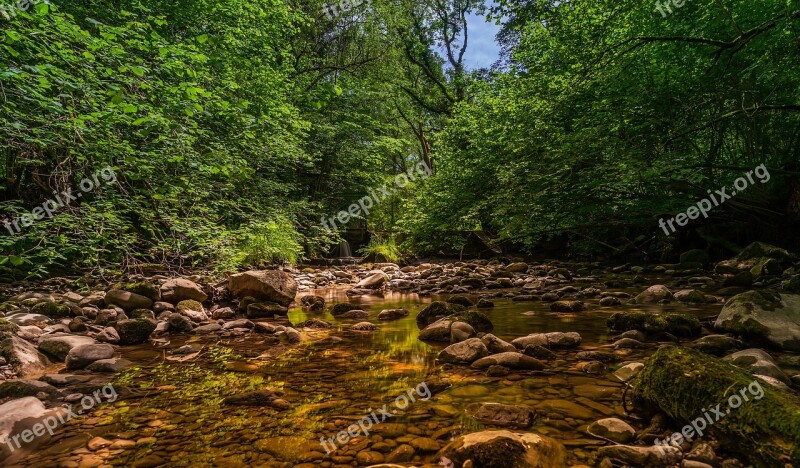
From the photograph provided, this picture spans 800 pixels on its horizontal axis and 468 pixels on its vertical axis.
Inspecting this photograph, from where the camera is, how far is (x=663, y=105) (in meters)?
5.93

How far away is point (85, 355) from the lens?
3.45m

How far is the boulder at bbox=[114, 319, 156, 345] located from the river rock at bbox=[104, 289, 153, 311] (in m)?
1.39

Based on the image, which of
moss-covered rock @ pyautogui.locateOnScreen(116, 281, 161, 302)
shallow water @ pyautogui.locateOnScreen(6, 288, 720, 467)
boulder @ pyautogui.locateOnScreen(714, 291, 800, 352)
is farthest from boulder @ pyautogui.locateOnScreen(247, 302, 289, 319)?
boulder @ pyautogui.locateOnScreen(714, 291, 800, 352)

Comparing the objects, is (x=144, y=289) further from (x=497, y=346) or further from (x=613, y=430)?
(x=613, y=430)

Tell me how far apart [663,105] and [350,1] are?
619 inches

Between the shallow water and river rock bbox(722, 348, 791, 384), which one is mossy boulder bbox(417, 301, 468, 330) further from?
river rock bbox(722, 348, 791, 384)

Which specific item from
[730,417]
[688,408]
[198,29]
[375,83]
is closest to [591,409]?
[688,408]

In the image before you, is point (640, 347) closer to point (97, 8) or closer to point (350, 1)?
point (97, 8)
